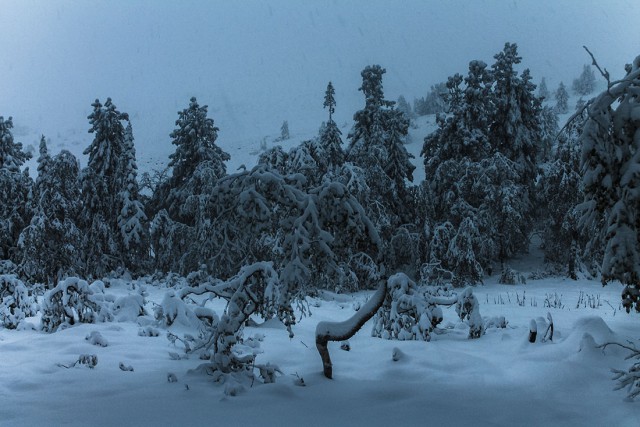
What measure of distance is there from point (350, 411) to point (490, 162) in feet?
63.5

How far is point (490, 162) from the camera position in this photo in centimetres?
2225

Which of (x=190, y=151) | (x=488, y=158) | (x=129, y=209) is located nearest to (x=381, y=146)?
(x=488, y=158)

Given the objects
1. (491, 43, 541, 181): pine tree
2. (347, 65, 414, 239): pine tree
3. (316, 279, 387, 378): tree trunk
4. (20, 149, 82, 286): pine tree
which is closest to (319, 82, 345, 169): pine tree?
(347, 65, 414, 239): pine tree

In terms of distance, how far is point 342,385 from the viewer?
19.4ft

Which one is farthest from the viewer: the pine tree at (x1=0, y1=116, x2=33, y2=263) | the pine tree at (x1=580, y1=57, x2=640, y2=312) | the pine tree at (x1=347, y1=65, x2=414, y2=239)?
the pine tree at (x1=347, y1=65, x2=414, y2=239)

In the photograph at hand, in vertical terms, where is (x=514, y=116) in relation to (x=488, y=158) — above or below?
above

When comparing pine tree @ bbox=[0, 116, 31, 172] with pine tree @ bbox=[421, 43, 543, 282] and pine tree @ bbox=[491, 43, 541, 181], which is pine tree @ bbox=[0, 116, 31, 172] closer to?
pine tree @ bbox=[421, 43, 543, 282]

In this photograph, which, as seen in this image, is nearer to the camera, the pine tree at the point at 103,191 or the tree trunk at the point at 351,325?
the tree trunk at the point at 351,325

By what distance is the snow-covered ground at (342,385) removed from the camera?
15.8 feet

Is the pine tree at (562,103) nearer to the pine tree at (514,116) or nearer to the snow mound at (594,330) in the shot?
the pine tree at (514,116)

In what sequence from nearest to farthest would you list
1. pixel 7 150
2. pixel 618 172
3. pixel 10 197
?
pixel 618 172, pixel 10 197, pixel 7 150

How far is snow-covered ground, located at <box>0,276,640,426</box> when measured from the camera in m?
4.82

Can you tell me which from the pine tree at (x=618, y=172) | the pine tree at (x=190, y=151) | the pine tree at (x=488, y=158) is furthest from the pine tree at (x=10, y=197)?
the pine tree at (x=618, y=172)

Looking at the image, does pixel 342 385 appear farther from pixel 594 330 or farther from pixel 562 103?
pixel 562 103
